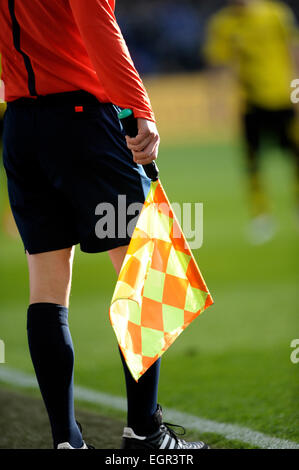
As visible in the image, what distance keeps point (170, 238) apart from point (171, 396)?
1.16 m

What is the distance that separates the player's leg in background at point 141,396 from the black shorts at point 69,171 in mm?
78

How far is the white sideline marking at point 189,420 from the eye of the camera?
2.46 m

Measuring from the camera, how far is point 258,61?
8.78m

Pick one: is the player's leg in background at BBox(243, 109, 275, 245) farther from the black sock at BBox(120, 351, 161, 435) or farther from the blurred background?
the black sock at BBox(120, 351, 161, 435)

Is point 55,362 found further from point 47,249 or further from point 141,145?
point 141,145

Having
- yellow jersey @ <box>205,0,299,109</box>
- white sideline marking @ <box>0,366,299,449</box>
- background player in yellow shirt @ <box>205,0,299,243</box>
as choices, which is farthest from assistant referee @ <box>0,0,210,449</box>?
yellow jersey @ <box>205,0,299,109</box>

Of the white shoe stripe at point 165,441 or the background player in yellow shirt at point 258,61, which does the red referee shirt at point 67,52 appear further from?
the background player in yellow shirt at point 258,61

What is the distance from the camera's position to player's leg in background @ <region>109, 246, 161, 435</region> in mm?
2189

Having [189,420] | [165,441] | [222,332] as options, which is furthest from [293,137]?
[165,441]

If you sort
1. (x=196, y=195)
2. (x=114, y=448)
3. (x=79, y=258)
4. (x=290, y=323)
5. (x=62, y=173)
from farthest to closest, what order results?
(x=196, y=195), (x=79, y=258), (x=290, y=323), (x=114, y=448), (x=62, y=173)

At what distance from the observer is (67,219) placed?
217 centimetres

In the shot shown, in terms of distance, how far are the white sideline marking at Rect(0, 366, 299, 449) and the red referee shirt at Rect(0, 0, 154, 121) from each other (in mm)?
1045
